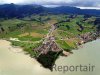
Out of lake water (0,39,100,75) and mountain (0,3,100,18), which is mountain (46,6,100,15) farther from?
lake water (0,39,100,75)

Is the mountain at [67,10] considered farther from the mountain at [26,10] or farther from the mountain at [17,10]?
the mountain at [17,10]

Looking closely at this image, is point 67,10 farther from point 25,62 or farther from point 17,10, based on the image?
point 25,62

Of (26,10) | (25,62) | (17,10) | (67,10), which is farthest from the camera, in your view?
(67,10)

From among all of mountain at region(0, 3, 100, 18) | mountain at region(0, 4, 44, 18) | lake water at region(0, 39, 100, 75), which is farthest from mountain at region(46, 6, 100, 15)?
lake water at region(0, 39, 100, 75)

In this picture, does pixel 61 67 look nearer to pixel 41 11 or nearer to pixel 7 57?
pixel 7 57

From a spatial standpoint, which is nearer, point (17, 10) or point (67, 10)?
point (17, 10)

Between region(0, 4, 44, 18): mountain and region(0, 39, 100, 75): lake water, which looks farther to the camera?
region(0, 4, 44, 18): mountain

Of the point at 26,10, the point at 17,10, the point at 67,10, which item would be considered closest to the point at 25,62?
the point at 26,10

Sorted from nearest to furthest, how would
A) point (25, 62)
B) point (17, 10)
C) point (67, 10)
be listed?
point (25, 62) → point (17, 10) → point (67, 10)

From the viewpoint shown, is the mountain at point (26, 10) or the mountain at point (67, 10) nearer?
the mountain at point (26, 10)

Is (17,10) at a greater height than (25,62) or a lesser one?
greater

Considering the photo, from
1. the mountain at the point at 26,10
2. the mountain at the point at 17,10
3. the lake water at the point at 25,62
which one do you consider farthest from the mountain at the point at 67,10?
the lake water at the point at 25,62
